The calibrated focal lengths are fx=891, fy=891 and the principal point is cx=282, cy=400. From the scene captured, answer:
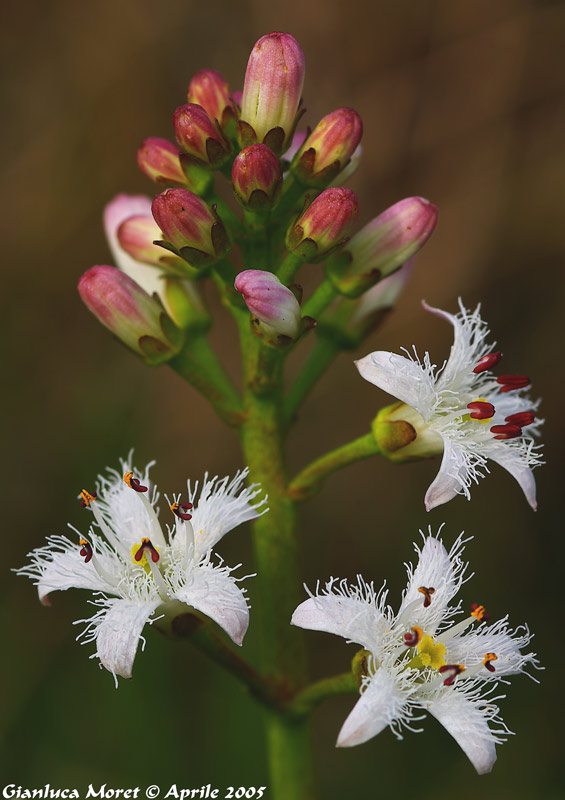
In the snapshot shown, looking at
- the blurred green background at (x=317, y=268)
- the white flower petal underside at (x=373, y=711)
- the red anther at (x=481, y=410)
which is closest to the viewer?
the white flower petal underside at (x=373, y=711)

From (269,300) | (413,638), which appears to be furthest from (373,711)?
(269,300)

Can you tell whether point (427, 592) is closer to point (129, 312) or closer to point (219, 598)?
point (219, 598)

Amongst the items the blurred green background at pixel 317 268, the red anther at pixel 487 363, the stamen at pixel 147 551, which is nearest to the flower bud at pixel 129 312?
the stamen at pixel 147 551

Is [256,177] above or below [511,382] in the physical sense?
above

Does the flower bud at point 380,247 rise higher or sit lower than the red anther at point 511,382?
higher

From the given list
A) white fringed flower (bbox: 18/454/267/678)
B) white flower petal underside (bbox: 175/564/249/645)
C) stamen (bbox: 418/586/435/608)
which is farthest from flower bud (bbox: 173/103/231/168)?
stamen (bbox: 418/586/435/608)

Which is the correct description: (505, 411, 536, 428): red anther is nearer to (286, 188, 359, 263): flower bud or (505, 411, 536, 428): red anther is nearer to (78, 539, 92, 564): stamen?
(286, 188, 359, 263): flower bud

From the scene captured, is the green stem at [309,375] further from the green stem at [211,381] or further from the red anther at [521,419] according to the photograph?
the red anther at [521,419]

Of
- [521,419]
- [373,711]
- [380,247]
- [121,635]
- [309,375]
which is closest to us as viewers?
[373,711]
